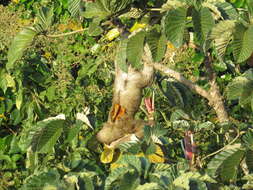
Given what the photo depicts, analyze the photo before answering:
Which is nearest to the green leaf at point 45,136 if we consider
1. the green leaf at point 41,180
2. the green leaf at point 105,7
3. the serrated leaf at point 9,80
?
the green leaf at point 41,180

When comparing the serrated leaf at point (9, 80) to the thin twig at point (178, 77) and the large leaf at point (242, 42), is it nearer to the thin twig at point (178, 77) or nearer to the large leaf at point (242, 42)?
the thin twig at point (178, 77)

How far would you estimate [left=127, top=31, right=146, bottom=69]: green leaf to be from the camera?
1350 millimetres

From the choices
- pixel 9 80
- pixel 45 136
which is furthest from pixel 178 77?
pixel 9 80

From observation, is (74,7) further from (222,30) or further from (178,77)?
(222,30)

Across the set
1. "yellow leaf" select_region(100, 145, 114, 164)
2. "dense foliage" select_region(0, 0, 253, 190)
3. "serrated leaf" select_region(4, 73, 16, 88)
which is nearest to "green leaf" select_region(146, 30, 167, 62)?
"dense foliage" select_region(0, 0, 253, 190)

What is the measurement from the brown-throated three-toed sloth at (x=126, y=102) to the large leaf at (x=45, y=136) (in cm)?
22

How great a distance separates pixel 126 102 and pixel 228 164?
0.45m

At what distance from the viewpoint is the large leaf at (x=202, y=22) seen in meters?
1.25

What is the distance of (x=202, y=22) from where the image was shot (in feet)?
4.14

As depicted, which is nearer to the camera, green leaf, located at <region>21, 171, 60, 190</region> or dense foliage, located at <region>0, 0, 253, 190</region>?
dense foliage, located at <region>0, 0, 253, 190</region>

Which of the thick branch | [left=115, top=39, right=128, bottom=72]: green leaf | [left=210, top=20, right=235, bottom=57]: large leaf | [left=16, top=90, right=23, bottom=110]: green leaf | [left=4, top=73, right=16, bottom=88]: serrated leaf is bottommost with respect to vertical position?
[left=16, top=90, right=23, bottom=110]: green leaf

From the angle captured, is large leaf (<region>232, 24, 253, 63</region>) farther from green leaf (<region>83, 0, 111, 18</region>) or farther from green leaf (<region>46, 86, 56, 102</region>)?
green leaf (<region>46, 86, 56, 102</region>)

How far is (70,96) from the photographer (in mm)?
3516

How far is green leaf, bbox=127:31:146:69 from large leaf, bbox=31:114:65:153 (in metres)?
0.37
